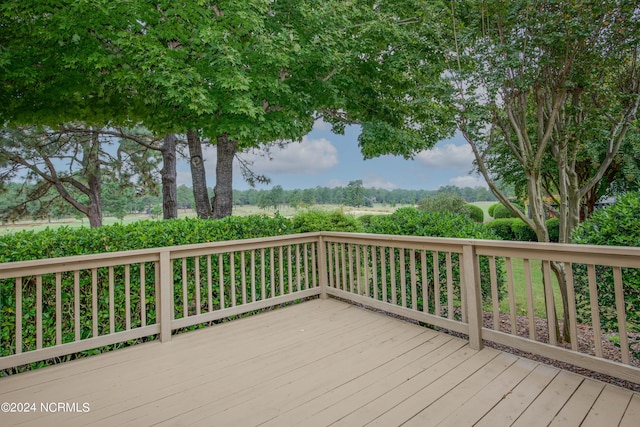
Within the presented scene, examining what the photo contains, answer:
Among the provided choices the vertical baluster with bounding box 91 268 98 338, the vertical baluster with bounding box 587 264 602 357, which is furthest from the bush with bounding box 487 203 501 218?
the vertical baluster with bounding box 91 268 98 338

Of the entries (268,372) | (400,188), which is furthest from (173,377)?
(400,188)

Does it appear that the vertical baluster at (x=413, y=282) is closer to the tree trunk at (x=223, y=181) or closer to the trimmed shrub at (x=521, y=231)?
the tree trunk at (x=223, y=181)

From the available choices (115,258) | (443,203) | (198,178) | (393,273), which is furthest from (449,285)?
(443,203)

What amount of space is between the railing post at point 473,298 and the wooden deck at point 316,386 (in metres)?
0.10

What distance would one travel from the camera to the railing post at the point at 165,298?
3045mm

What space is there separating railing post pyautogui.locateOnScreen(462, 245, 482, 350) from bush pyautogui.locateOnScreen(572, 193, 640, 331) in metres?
0.77

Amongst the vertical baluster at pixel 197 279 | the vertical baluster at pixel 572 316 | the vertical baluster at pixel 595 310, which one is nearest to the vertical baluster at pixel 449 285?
the vertical baluster at pixel 572 316

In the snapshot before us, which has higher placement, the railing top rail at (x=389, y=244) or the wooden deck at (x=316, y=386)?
the railing top rail at (x=389, y=244)

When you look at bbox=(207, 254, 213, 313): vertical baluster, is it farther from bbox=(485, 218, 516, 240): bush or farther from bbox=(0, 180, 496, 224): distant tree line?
bbox=(485, 218, 516, 240): bush

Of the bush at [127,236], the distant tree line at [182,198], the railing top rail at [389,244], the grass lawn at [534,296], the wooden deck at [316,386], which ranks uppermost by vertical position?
the distant tree line at [182,198]

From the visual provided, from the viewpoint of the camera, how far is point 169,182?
8.15m

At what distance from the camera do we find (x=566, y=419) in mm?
1783

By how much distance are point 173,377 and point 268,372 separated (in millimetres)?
696

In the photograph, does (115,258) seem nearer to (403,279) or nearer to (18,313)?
(18,313)
